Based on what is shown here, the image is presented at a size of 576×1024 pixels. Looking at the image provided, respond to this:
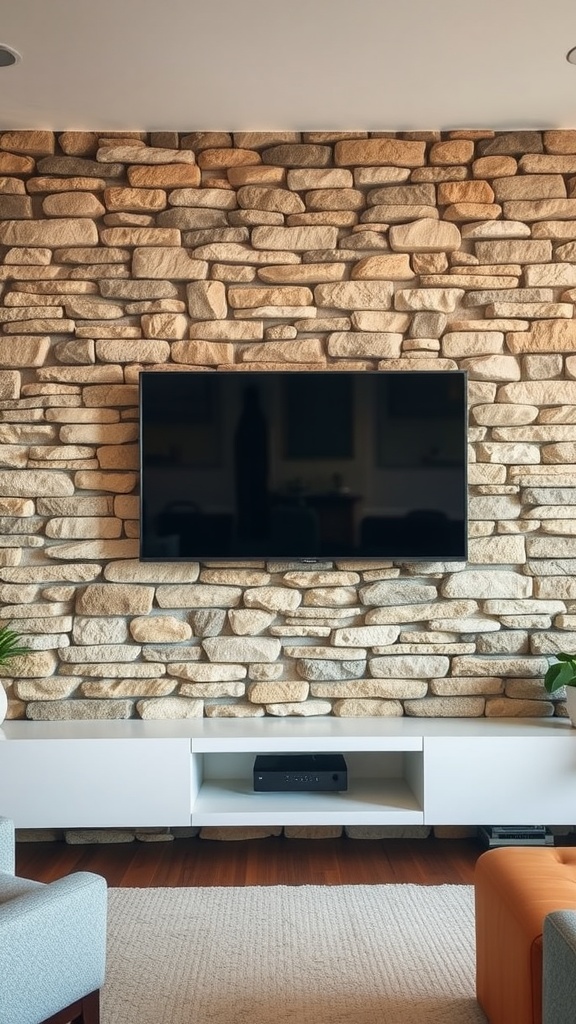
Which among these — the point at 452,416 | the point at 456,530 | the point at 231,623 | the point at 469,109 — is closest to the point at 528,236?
the point at 469,109

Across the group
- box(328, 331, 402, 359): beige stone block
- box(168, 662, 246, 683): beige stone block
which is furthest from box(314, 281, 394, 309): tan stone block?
box(168, 662, 246, 683): beige stone block

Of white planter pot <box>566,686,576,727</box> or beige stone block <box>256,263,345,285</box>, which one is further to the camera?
beige stone block <box>256,263,345,285</box>

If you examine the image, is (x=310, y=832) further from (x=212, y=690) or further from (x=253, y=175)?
(x=253, y=175)

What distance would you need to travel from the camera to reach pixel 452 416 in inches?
137

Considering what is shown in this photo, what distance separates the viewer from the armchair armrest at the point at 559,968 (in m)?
1.53

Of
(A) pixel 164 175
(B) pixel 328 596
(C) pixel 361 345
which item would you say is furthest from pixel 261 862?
(A) pixel 164 175

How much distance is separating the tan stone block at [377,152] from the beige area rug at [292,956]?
2650mm

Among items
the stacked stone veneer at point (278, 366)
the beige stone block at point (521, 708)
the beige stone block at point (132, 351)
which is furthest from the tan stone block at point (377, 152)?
the beige stone block at point (521, 708)

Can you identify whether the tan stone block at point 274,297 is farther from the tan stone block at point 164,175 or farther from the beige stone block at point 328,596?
the beige stone block at point 328,596

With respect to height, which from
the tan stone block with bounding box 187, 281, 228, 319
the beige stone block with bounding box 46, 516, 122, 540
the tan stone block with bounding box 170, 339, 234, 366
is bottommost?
the beige stone block with bounding box 46, 516, 122, 540

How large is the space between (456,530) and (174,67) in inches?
74.5

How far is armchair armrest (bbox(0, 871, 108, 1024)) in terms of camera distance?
5.60 feet

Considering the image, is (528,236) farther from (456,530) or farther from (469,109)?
(456,530)

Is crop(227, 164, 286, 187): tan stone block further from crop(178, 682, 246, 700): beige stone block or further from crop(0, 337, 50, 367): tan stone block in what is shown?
crop(178, 682, 246, 700): beige stone block
